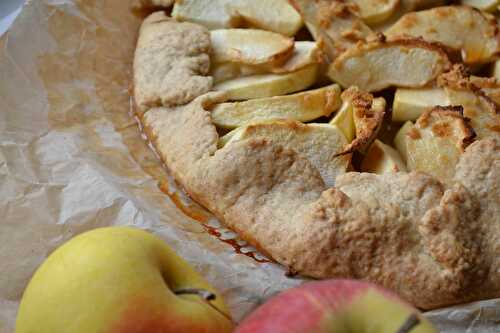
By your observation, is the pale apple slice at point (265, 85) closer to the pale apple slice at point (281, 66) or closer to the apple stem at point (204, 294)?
the pale apple slice at point (281, 66)

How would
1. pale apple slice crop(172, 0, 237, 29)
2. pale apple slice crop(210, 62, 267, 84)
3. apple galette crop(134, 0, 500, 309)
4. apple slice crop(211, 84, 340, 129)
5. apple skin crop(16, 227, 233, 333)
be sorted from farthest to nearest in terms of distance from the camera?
pale apple slice crop(172, 0, 237, 29)
pale apple slice crop(210, 62, 267, 84)
apple slice crop(211, 84, 340, 129)
apple galette crop(134, 0, 500, 309)
apple skin crop(16, 227, 233, 333)

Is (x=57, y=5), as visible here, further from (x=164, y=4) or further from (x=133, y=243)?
(x=133, y=243)

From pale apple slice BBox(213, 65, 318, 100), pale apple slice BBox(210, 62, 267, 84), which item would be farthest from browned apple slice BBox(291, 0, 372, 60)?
pale apple slice BBox(210, 62, 267, 84)

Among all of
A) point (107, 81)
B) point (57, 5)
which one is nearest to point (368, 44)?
point (107, 81)

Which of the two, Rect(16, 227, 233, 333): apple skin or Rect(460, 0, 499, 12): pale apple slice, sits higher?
Rect(460, 0, 499, 12): pale apple slice

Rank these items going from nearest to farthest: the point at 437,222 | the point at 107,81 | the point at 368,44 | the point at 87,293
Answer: the point at 87,293 < the point at 437,222 < the point at 368,44 < the point at 107,81

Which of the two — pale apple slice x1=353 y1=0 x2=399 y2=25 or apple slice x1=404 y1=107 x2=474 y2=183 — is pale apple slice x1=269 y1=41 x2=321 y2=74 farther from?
apple slice x1=404 y1=107 x2=474 y2=183
